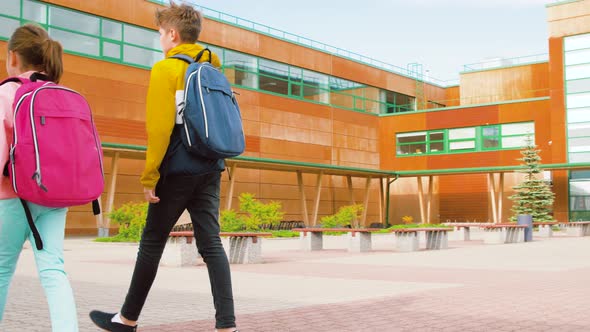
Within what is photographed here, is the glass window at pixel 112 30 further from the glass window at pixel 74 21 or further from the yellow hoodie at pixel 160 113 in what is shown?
the yellow hoodie at pixel 160 113

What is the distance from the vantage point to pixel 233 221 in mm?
25719

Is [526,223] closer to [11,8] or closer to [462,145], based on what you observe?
[462,145]

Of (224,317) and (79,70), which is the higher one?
(79,70)

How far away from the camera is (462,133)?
43844 mm

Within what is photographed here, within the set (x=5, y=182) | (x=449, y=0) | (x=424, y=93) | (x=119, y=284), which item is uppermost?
(x=449, y=0)

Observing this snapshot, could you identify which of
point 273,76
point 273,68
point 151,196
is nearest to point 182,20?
point 151,196

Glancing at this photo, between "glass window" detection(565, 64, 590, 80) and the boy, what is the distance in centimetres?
3887

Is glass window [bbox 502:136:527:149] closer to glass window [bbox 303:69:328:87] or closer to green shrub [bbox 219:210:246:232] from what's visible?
glass window [bbox 303:69:328:87]

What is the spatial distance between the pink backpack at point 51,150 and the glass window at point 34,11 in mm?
26170

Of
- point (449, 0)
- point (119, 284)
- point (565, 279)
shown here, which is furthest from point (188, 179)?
point (449, 0)

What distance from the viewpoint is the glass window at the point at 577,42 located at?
3984 centimetres

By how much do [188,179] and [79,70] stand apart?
2640 centimetres

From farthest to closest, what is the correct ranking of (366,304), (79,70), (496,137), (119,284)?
(496,137) < (79,70) < (119,284) < (366,304)

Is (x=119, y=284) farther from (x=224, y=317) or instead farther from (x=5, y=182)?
(x=5, y=182)
